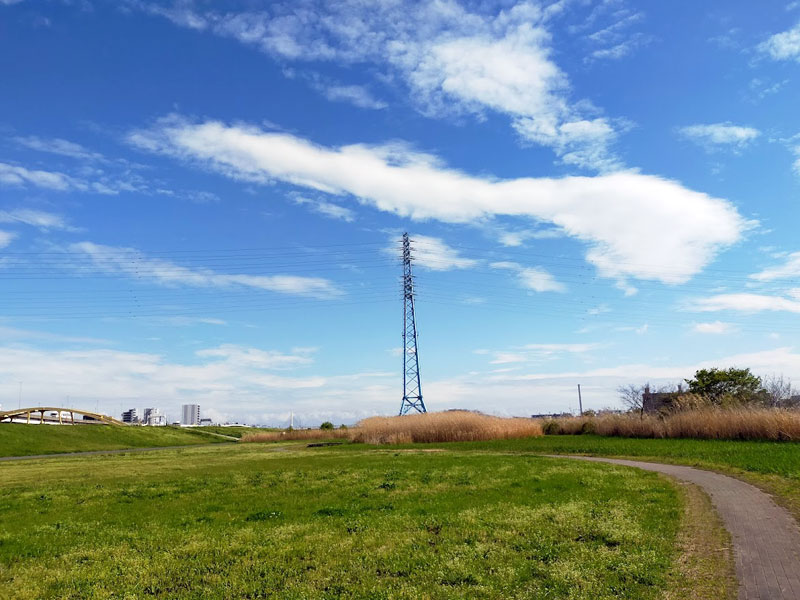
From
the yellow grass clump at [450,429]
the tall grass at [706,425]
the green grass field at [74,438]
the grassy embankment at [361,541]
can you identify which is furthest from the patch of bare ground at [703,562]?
the green grass field at [74,438]

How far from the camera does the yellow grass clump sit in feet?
151

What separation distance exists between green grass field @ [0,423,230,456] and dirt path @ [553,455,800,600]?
51.3 m

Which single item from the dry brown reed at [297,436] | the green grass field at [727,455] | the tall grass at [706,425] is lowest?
the dry brown reed at [297,436]

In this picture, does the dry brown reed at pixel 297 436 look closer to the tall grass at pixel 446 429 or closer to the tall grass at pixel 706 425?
the tall grass at pixel 446 429

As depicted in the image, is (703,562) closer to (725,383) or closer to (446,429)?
(446,429)

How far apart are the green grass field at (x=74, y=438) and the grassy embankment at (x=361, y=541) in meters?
36.8

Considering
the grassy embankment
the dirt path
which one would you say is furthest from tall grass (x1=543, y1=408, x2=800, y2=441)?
the grassy embankment

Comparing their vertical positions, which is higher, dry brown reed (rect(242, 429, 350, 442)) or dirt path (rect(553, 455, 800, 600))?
dirt path (rect(553, 455, 800, 600))

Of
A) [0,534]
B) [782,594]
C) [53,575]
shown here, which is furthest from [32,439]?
[782,594]

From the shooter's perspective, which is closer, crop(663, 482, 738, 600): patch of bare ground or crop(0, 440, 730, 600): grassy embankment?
crop(663, 482, 738, 600): patch of bare ground

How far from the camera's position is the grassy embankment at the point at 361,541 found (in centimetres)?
768

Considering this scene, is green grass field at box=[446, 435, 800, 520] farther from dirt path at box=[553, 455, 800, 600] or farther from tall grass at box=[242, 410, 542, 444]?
tall grass at box=[242, 410, 542, 444]

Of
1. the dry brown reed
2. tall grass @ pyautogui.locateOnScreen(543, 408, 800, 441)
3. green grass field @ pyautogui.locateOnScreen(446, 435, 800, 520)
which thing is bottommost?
the dry brown reed

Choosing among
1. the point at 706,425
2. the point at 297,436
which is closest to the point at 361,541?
the point at 706,425
